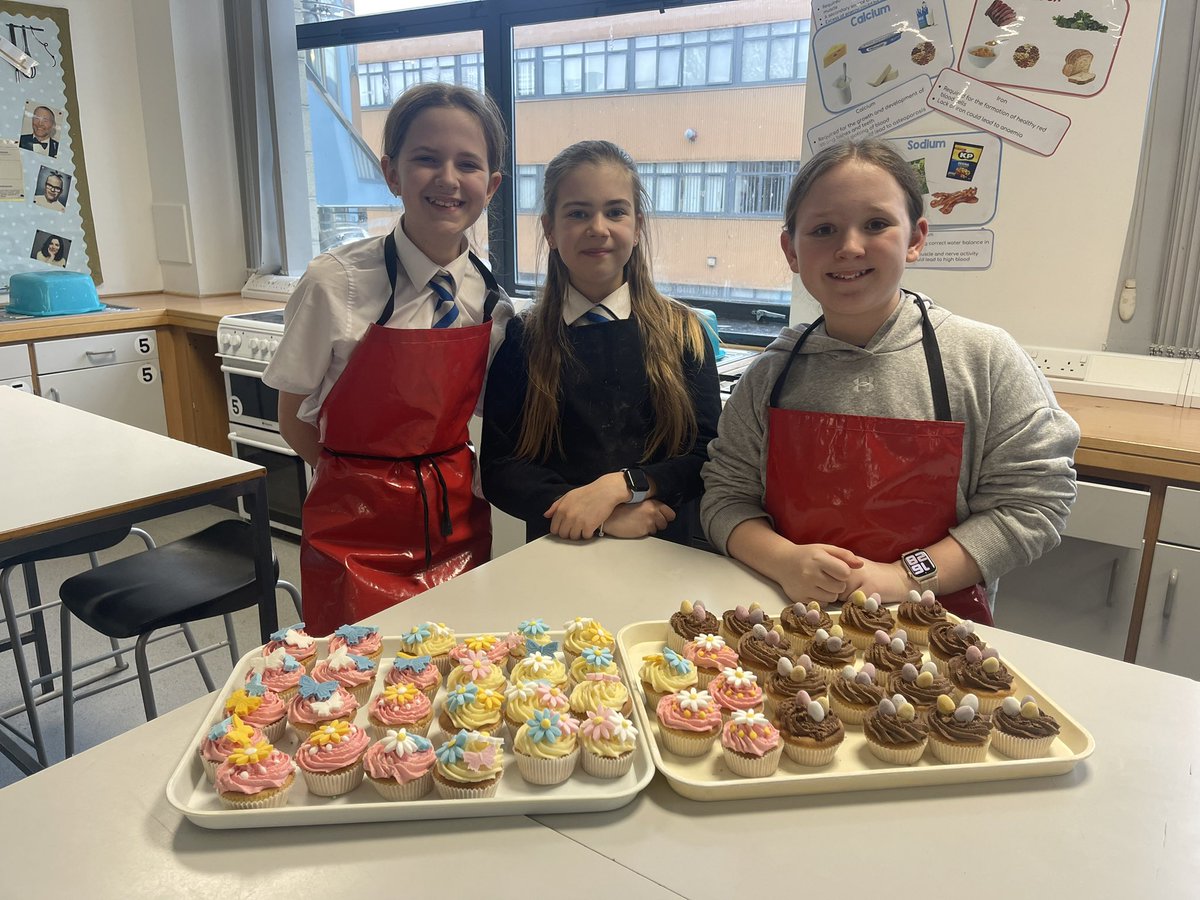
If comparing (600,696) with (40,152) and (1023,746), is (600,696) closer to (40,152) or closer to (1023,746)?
(1023,746)

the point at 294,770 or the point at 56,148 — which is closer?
the point at 294,770

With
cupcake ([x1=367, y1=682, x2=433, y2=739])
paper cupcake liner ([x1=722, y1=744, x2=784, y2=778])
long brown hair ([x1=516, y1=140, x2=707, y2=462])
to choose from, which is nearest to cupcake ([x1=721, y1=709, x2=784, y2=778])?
paper cupcake liner ([x1=722, y1=744, x2=784, y2=778])

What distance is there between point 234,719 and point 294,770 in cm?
10

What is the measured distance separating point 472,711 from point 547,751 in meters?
0.12

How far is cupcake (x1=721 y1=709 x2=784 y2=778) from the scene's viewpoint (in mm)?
841

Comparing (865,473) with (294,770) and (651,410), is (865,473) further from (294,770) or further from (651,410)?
(294,770)

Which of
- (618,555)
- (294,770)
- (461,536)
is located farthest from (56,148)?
(294,770)

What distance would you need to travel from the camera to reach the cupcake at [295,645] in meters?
1.04

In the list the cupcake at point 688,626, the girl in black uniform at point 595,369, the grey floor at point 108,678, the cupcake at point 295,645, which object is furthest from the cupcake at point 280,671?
the grey floor at point 108,678

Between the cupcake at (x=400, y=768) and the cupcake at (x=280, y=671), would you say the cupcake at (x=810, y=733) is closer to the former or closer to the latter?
the cupcake at (x=400, y=768)

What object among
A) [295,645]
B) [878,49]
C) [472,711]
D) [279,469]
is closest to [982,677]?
[472,711]

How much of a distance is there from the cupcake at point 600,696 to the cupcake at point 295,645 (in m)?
0.34

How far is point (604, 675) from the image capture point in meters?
0.96

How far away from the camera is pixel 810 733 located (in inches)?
33.9
